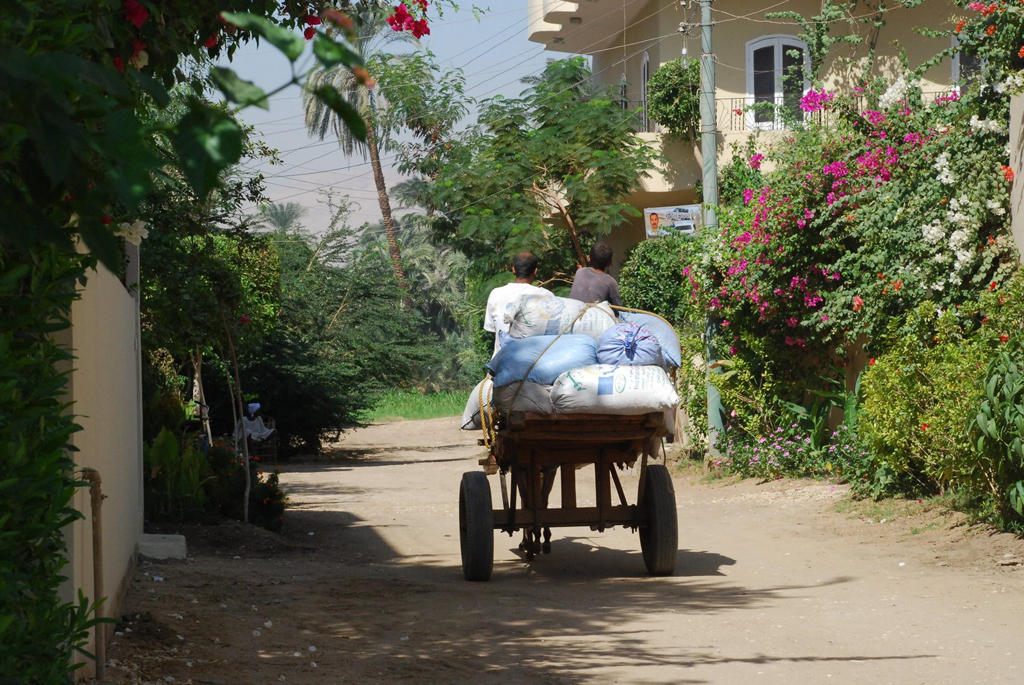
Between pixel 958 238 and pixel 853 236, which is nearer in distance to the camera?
pixel 958 238

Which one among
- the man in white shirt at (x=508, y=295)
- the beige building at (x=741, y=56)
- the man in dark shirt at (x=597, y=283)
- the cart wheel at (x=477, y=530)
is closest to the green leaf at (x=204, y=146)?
the man in white shirt at (x=508, y=295)

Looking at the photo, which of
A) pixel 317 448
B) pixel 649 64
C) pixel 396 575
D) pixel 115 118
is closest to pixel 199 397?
pixel 317 448

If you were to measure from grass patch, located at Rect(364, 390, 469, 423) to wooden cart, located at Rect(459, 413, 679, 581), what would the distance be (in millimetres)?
34848

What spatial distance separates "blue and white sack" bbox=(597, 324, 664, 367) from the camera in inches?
310

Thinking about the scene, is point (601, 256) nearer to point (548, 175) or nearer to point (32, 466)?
point (32, 466)

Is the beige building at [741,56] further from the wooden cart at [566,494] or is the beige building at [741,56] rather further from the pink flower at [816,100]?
the wooden cart at [566,494]

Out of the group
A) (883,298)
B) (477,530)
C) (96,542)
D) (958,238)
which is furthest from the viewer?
(883,298)

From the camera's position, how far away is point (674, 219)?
21.7m

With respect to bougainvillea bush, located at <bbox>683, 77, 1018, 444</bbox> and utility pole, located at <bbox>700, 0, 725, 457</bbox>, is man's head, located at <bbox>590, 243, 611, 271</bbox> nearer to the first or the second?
bougainvillea bush, located at <bbox>683, 77, 1018, 444</bbox>

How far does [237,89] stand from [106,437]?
15.8 ft

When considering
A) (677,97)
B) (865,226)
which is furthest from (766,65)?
(865,226)

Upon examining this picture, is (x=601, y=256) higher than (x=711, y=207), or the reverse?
(x=711, y=207)

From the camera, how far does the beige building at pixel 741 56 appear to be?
2110 cm

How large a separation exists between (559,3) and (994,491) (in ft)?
65.6
